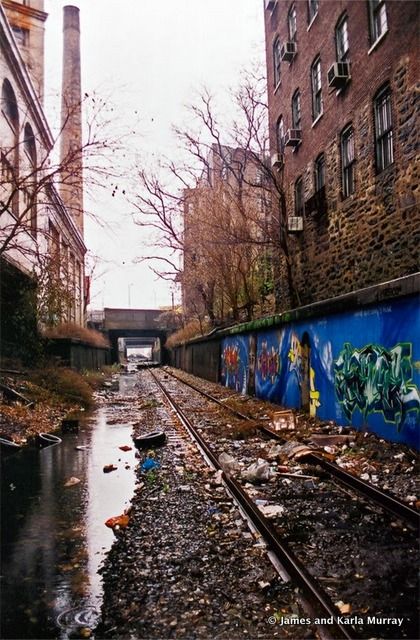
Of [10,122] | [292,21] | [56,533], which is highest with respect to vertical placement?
[10,122]

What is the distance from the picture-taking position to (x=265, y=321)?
15.7 m

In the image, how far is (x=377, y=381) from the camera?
815 cm

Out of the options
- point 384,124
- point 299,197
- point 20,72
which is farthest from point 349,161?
point 20,72

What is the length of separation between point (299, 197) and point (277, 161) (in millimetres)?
1800

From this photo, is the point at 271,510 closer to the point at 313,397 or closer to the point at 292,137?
the point at 313,397

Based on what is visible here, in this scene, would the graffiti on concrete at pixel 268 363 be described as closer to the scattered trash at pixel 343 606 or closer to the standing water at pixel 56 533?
the standing water at pixel 56 533

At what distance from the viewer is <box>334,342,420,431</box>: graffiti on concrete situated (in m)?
7.24

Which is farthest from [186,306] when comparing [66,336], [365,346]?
[365,346]

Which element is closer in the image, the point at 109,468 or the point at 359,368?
the point at 109,468

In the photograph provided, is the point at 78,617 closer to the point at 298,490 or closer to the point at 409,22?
the point at 298,490

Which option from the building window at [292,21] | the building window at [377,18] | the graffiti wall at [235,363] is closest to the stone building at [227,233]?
the graffiti wall at [235,363]

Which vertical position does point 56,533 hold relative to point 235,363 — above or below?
below

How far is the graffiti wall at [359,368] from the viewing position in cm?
721

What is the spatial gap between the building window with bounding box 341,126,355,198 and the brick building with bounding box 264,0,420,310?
0.09 ft
